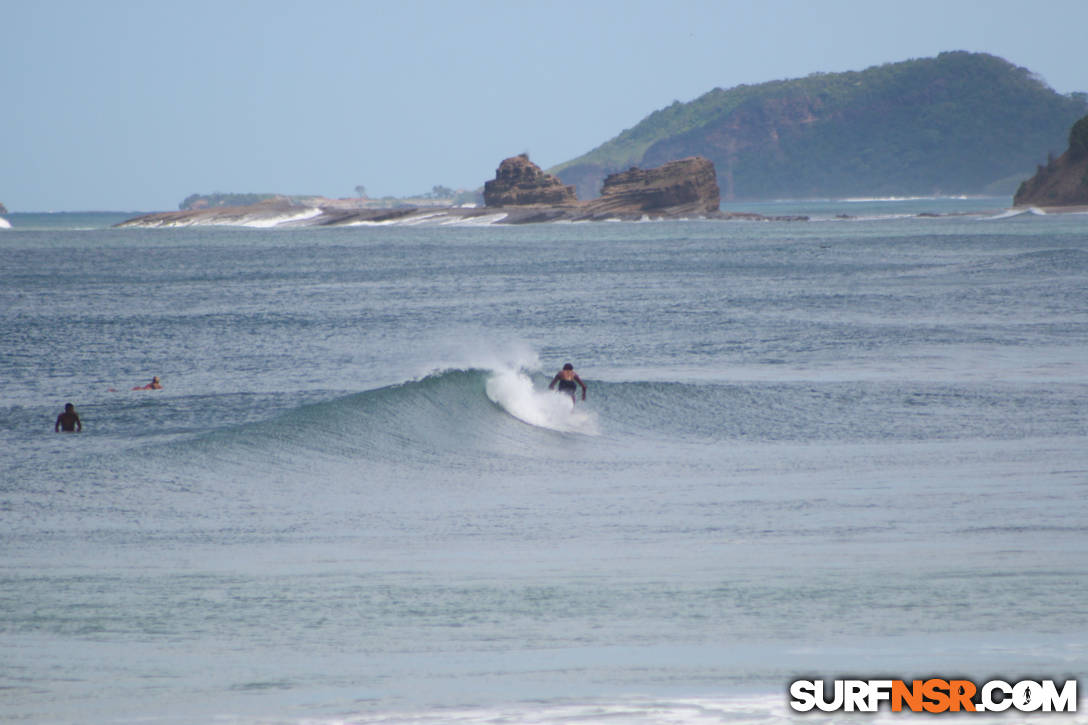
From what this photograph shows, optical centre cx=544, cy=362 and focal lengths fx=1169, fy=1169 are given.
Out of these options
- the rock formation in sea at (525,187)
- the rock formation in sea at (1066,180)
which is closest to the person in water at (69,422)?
the rock formation in sea at (1066,180)

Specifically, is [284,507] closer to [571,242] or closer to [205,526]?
[205,526]

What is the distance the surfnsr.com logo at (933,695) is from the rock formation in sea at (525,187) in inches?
6171

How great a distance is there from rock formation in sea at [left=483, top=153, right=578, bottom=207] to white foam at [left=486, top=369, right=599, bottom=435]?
141096mm

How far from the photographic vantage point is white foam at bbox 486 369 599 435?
20641mm

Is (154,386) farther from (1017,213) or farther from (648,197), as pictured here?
(648,197)

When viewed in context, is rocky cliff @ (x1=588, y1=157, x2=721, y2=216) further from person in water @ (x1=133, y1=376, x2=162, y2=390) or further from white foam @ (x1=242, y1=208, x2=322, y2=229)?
person in water @ (x1=133, y1=376, x2=162, y2=390)

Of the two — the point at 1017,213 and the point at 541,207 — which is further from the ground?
the point at 541,207

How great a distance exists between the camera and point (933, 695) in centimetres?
738

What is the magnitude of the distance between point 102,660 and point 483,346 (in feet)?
79.4

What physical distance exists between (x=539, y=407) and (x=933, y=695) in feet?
48.1

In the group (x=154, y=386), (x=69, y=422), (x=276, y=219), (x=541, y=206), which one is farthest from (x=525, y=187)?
(x=69, y=422)

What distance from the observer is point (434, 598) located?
984 centimetres

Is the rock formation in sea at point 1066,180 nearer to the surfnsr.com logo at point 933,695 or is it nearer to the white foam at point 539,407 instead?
the white foam at point 539,407

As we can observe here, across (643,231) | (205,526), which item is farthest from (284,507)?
(643,231)
